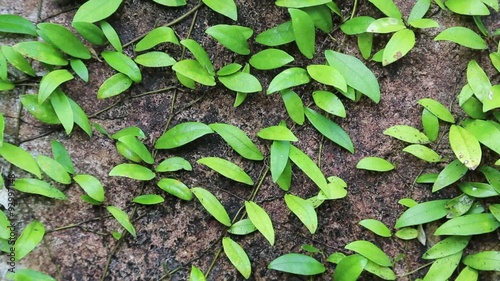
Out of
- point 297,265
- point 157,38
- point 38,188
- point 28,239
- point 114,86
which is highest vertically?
point 157,38

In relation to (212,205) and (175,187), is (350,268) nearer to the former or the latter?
(212,205)

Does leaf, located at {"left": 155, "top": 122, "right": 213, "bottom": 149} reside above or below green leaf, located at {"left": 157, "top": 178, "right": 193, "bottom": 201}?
above

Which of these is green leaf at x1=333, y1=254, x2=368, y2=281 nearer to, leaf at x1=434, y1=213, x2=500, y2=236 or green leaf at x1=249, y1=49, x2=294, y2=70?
leaf at x1=434, y1=213, x2=500, y2=236

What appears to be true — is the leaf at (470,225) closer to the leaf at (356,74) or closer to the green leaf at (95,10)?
the leaf at (356,74)

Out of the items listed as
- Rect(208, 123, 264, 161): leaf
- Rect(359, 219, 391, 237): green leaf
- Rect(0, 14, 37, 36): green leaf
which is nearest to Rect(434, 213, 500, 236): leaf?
Rect(359, 219, 391, 237): green leaf

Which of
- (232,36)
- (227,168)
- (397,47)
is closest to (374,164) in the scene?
(397,47)

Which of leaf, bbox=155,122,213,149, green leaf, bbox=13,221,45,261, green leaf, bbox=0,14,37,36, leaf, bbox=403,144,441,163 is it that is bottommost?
green leaf, bbox=13,221,45,261

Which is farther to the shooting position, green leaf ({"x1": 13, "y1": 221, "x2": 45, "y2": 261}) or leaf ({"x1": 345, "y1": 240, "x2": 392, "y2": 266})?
leaf ({"x1": 345, "y1": 240, "x2": 392, "y2": 266})
